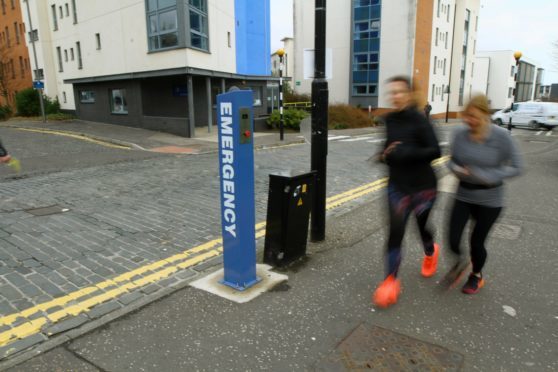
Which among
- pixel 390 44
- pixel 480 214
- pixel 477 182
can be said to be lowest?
pixel 480 214

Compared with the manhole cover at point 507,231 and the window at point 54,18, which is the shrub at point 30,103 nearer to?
the window at point 54,18

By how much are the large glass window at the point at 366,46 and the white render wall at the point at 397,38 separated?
25.3 inches

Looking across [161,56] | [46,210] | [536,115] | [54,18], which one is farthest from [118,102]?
[536,115]

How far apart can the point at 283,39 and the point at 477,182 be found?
61599mm

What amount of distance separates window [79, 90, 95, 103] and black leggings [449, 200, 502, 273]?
967 inches

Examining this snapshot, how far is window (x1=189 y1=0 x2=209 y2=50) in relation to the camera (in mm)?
19109

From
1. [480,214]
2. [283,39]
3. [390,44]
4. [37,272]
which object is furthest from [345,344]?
[283,39]

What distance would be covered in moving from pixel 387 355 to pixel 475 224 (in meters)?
1.49

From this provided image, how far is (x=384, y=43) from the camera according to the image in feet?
132

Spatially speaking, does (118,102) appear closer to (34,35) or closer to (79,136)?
(79,136)

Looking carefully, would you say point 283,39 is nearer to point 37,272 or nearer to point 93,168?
point 93,168

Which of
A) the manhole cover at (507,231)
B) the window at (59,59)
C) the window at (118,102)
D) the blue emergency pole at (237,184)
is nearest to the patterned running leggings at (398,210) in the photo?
the blue emergency pole at (237,184)

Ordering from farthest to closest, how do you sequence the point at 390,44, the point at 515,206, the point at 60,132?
the point at 390,44
the point at 60,132
the point at 515,206

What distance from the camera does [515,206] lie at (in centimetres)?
709
